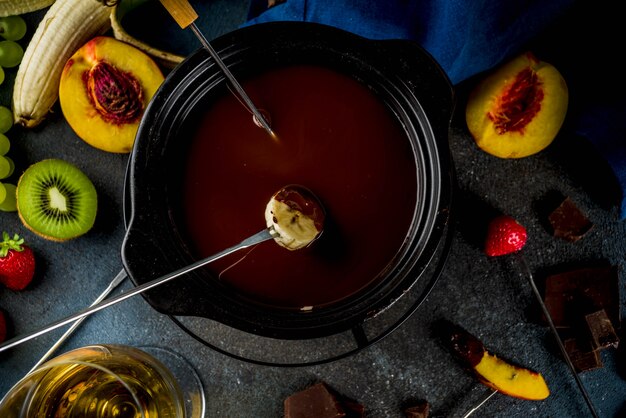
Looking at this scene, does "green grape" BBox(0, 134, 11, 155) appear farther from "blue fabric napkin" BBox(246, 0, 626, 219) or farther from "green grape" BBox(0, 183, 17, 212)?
"blue fabric napkin" BBox(246, 0, 626, 219)

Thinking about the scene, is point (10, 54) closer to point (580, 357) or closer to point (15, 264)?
point (15, 264)

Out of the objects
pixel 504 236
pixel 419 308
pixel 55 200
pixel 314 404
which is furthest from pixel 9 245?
pixel 504 236

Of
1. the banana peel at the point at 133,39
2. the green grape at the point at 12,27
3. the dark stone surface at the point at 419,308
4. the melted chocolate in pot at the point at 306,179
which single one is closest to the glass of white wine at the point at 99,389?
the dark stone surface at the point at 419,308

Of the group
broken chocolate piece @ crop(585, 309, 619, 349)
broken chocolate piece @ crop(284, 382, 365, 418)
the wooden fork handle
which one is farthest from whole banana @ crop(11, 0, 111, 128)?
broken chocolate piece @ crop(585, 309, 619, 349)

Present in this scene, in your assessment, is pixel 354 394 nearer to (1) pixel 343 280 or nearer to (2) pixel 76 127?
(1) pixel 343 280

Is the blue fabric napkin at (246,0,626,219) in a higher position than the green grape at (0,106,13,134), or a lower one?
higher
